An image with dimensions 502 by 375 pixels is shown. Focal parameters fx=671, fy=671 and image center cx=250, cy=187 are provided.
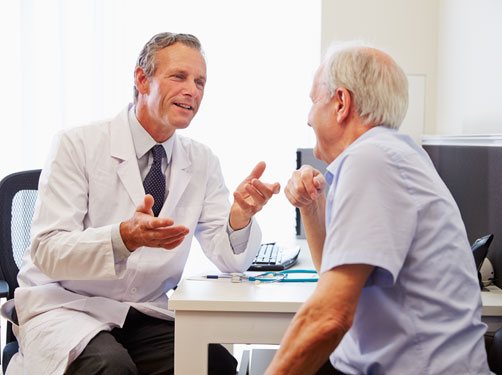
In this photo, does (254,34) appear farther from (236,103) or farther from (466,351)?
(466,351)

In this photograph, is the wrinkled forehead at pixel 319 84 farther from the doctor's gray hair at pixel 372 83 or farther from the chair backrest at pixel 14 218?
the chair backrest at pixel 14 218

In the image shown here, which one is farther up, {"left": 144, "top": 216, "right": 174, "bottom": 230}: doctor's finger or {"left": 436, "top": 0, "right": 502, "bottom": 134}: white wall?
{"left": 436, "top": 0, "right": 502, "bottom": 134}: white wall

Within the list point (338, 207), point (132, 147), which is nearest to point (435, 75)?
point (132, 147)

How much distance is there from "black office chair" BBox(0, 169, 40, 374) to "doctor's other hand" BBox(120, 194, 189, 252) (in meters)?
0.55

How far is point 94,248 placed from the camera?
1.62m

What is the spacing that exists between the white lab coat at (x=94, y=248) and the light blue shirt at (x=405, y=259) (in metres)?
0.68

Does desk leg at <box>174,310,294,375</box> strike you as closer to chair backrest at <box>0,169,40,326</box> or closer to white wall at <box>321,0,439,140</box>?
chair backrest at <box>0,169,40,326</box>

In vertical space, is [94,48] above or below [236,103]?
above

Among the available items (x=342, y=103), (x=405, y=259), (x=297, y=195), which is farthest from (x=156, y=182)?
(x=405, y=259)

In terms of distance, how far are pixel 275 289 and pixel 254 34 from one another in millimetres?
1866

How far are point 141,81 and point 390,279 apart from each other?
110cm

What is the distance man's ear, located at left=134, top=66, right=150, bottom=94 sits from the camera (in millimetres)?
1920

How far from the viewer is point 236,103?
3.18 meters

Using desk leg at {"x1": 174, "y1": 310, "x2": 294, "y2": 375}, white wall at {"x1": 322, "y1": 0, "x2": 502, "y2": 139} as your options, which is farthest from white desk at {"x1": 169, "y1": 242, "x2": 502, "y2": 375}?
white wall at {"x1": 322, "y1": 0, "x2": 502, "y2": 139}
